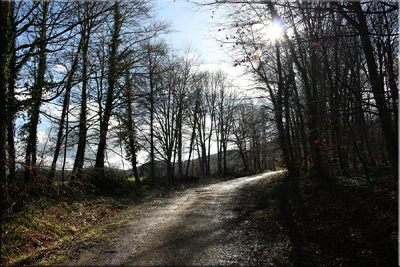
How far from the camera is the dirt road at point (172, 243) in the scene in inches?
164

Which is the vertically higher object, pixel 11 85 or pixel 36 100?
pixel 11 85

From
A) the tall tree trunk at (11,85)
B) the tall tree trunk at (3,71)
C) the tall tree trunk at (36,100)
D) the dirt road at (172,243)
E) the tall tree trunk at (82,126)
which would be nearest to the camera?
the dirt road at (172,243)

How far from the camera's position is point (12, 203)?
18.3ft

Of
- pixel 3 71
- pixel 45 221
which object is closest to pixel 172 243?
pixel 45 221

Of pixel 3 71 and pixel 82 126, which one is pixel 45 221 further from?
pixel 82 126

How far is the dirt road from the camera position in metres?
4.18

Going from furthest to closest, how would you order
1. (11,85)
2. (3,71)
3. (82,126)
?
(82,126)
(11,85)
(3,71)

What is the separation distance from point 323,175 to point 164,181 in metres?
12.6

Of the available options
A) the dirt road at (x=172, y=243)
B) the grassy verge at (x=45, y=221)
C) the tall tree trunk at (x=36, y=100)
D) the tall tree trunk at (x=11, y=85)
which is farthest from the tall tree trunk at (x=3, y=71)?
the dirt road at (x=172, y=243)

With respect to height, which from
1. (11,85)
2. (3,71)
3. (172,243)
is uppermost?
(3,71)

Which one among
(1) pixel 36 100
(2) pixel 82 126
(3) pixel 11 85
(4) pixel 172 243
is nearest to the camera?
(4) pixel 172 243

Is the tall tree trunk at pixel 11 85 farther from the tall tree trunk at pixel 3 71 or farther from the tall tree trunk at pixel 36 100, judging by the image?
the tall tree trunk at pixel 36 100

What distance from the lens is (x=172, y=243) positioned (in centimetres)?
488

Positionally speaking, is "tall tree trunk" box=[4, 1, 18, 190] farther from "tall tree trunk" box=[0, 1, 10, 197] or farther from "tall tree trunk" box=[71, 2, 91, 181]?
"tall tree trunk" box=[71, 2, 91, 181]
